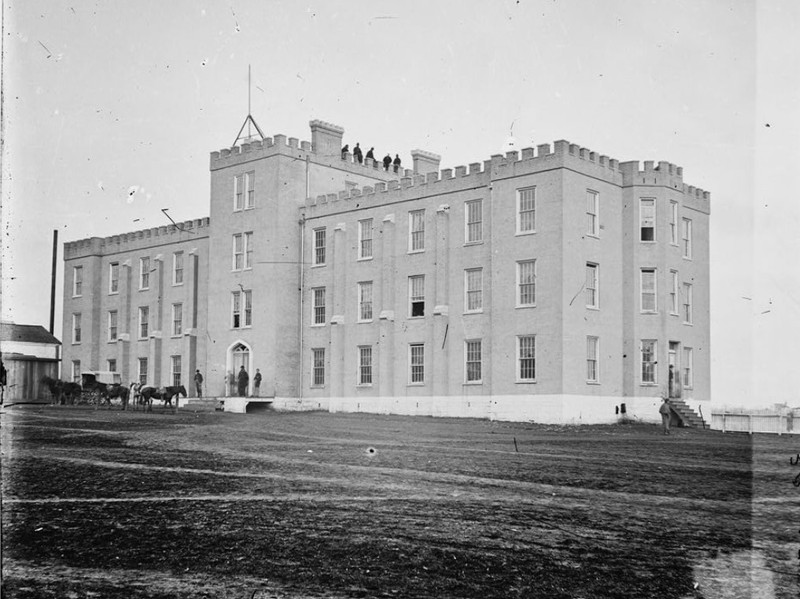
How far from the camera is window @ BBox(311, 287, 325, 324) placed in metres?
43.1

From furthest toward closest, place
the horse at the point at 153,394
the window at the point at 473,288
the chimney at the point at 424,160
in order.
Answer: the chimney at the point at 424,160 < the window at the point at 473,288 < the horse at the point at 153,394

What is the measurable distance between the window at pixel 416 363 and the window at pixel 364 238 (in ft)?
16.2

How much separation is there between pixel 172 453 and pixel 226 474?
9.52 ft

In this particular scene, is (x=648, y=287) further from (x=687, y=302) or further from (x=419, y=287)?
(x=419, y=287)

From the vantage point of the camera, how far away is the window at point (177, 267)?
4562 cm

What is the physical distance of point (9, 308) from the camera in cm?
848

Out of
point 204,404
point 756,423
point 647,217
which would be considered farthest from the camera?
point 204,404

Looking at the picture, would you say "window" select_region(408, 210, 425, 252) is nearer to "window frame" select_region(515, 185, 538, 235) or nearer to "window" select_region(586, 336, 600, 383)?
"window frame" select_region(515, 185, 538, 235)

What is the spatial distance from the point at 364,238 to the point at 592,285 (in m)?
10.8

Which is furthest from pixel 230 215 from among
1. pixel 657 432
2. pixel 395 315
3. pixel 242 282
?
pixel 657 432

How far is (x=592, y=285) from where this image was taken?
1423 inches

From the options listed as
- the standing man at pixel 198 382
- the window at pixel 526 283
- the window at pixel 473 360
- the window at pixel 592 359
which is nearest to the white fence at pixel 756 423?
the window at pixel 592 359

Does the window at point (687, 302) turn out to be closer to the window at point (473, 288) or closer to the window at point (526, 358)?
the window at point (526, 358)

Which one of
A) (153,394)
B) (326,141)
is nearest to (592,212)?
(326,141)
